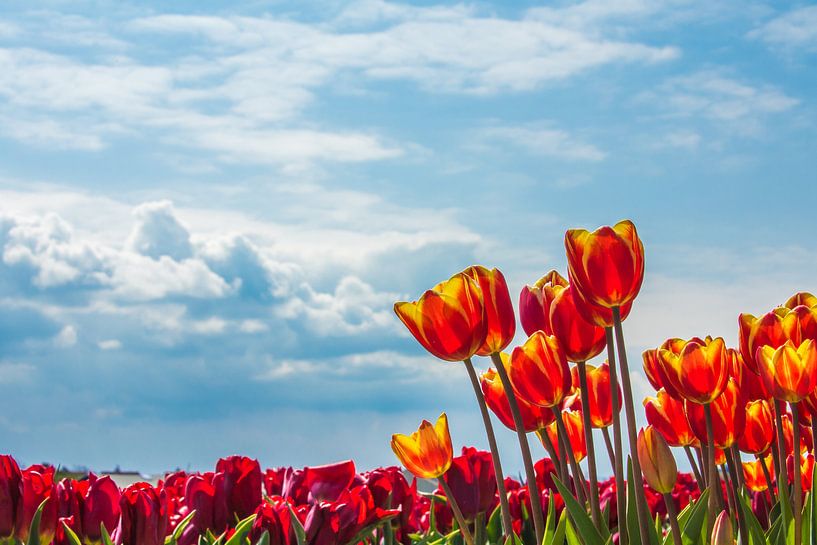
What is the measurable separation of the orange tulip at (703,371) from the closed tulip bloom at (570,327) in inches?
9.0

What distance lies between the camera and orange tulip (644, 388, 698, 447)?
2.71 meters

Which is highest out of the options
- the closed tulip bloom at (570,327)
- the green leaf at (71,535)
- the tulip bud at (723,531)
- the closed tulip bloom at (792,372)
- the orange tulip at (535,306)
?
the orange tulip at (535,306)

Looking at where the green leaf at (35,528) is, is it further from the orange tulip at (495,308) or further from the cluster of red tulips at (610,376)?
the orange tulip at (495,308)

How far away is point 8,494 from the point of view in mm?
2609

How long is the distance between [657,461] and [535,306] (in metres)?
0.52

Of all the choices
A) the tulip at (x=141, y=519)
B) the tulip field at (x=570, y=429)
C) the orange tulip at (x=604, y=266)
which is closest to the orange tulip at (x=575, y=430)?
the tulip field at (x=570, y=429)

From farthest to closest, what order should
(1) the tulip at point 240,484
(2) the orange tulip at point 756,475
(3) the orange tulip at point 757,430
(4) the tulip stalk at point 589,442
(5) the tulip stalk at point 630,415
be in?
(2) the orange tulip at point 756,475
(1) the tulip at point 240,484
(3) the orange tulip at point 757,430
(4) the tulip stalk at point 589,442
(5) the tulip stalk at point 630,415

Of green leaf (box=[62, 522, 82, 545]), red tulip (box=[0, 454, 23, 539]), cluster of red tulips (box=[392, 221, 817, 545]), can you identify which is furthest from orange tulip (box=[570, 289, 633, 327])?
red tulip (box=[0, 454, 23, 539])

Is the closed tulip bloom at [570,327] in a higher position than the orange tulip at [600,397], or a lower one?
higher

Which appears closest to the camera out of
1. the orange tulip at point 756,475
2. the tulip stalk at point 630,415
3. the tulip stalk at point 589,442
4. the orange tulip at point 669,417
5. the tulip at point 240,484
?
the tulip stalk at point 630,415

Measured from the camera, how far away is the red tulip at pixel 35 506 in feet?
8.48

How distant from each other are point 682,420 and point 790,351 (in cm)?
48

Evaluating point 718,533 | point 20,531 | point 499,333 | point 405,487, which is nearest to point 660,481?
point 718,533

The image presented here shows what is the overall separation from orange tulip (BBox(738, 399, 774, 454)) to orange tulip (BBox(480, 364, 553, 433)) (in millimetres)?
727
